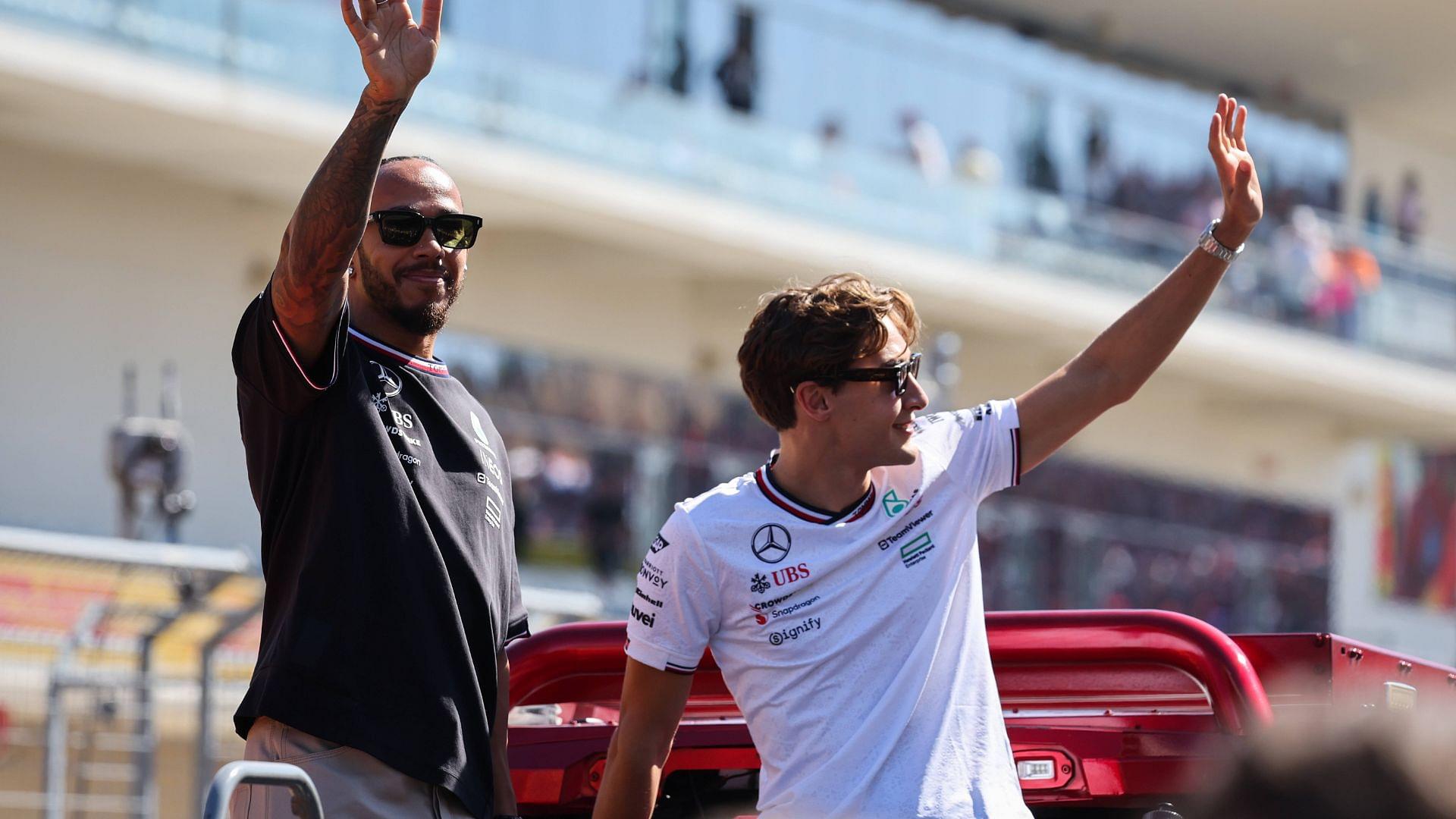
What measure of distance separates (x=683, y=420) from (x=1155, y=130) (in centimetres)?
812

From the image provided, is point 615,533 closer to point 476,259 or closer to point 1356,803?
point 476,259

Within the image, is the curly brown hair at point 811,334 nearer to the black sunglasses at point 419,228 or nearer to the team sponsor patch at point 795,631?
the team sponsor patch at point 795,631

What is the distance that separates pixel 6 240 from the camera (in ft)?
55.9

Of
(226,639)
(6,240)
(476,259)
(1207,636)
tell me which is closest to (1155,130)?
(476,259)

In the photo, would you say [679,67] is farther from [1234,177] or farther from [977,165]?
[1234,177]

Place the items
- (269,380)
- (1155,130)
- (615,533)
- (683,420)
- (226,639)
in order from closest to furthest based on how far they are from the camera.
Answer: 1. (269,380)
2. (226,639)
3. (615,533)
4. (683,420)
5. (1155,130)

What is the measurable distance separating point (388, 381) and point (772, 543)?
0.72 m

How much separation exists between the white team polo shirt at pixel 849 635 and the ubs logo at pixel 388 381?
0.52 meters

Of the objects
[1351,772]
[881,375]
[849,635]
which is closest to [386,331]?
[881,375]

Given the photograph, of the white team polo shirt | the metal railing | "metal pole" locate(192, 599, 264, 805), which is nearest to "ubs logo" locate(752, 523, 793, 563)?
the white team polo shirt

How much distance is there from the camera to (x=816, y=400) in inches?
137

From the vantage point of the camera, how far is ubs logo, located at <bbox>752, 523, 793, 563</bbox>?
133 inches

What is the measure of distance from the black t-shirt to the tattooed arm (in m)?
0.04

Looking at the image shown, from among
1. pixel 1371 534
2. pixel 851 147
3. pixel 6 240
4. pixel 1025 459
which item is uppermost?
pixel 851 147
